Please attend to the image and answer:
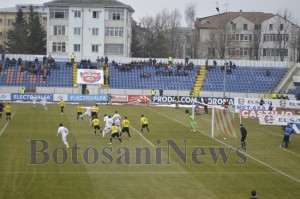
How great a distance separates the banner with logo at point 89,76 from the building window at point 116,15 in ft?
73.8

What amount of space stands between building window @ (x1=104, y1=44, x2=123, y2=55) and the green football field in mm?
53602

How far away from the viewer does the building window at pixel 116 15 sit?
9719cm

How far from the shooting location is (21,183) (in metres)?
23.0

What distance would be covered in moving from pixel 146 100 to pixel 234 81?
17.2m

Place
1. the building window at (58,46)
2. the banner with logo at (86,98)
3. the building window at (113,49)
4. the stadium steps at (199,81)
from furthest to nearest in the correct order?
the building window at (113,49) < the building window at (58,46) < the stadium steps at (199,81) < the banner with logo at (86,98)

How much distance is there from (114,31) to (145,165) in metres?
71.3

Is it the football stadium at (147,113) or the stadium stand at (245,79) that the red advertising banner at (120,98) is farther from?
the stadium stand at (245,79)

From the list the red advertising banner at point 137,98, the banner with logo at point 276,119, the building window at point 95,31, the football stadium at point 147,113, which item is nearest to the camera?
the football stadium at point 147,113

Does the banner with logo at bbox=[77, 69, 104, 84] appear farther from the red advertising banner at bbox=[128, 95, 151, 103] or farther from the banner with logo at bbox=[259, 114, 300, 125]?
the banner with logo at bbox=[259, 114, 300, 125]

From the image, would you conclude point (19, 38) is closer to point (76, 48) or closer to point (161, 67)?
point (76, 48)

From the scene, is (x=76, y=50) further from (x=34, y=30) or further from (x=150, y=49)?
(x=150, y=49)

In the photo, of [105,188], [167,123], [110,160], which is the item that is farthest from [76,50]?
[105,188]

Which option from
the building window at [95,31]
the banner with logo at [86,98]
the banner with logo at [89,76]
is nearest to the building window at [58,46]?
the building window at [95,31]

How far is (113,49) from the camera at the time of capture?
97375 millimetres
